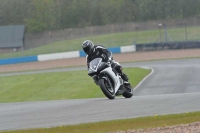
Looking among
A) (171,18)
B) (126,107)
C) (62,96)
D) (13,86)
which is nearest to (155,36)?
(171,18)

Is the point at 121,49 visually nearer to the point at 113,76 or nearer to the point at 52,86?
the point at 52,86

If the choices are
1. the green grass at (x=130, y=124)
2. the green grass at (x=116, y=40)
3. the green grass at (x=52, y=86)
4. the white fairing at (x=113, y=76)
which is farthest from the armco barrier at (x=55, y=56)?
the green grass at (x=130, y=124)

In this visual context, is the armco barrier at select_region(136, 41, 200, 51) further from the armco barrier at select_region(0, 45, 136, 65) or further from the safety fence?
the armco barrier at select_region(0, 45, 136, 65)

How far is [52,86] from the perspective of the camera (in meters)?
30.8

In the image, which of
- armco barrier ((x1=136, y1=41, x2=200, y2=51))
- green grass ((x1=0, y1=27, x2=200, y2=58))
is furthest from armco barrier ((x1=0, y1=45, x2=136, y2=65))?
green grass ((x1=0, y1=27, x2=200, y2=58))

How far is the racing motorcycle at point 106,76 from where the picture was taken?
1434 cm

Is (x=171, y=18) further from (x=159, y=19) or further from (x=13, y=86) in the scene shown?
(x=13, y=86)

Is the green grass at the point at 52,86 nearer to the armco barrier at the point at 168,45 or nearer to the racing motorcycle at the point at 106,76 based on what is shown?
the racing motorcycle at the point at 106,76

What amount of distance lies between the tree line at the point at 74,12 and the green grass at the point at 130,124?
65.5 metres

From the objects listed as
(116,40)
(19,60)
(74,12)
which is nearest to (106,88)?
(19,60)

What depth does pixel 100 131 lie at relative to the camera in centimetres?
924

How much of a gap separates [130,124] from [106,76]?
482 centimetres

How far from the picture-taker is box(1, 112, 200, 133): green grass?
9.39 m

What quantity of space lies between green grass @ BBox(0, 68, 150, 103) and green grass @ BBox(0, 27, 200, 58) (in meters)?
21.0
